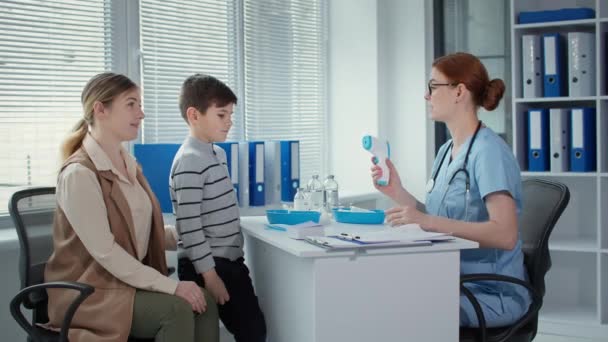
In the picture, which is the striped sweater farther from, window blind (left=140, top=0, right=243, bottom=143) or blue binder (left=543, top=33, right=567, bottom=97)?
blue binder (left=543, top=33, right=567, bottom=97)

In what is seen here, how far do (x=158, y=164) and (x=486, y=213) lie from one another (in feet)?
4.99

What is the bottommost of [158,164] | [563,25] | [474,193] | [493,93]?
[474,193]

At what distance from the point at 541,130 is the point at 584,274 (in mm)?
870

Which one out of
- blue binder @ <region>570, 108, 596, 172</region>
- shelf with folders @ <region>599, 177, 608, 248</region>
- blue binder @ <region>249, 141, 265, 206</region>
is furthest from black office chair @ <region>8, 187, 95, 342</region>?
shelf with folders @ <region>599, 177, 608, 248</region>

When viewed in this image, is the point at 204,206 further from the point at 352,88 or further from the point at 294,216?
the point at 352,88

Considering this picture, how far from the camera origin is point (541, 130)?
150 inches

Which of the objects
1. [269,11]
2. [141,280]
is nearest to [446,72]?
[141,280]

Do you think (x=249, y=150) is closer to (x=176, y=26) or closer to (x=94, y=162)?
(x=176, y=26)

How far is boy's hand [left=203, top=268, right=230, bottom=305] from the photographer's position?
248cm

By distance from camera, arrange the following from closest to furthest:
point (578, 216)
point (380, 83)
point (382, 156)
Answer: point (382, 156) → point (578, 216) → point (380, 83)

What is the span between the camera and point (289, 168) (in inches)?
148

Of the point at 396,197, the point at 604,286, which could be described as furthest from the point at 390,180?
the point at 604,286

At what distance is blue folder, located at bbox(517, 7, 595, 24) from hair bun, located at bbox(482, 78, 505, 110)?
1449 millimetres

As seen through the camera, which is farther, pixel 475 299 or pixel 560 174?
pixel 560 174
